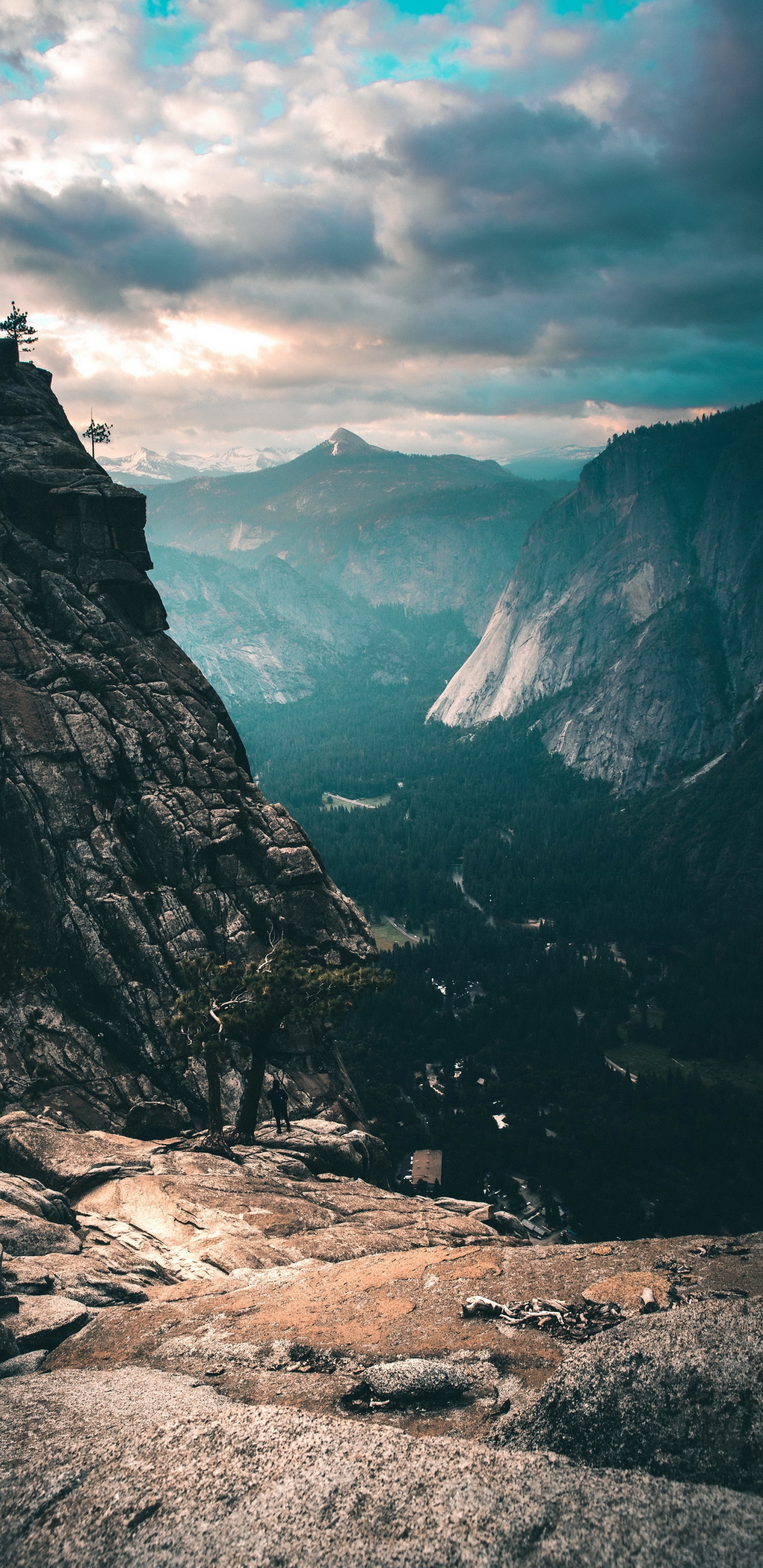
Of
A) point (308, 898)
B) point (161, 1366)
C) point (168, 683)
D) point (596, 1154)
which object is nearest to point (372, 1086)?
point (596, 1154)

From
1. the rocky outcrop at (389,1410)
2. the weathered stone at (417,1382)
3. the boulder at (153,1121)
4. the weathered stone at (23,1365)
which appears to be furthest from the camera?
the boulder at (153,1121)

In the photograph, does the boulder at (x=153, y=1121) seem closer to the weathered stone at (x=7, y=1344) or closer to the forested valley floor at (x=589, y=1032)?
the weathered stone at (x=7, y=1344)

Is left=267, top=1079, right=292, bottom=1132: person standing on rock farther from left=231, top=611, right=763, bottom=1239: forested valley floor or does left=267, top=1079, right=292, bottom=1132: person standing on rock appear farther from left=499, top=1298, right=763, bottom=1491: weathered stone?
left=231, top=611, right=763, bottom=1239: forested valley floor

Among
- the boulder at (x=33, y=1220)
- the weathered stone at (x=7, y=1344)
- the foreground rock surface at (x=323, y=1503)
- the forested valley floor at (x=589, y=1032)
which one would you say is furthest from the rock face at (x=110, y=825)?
the forested valley floor at (x=589, y=1032)

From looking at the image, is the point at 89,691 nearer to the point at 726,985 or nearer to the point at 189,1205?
the point at 189,1205

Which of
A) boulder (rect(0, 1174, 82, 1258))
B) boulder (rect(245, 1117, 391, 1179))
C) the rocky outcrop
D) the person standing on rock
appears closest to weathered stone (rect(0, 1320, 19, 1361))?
the rocky outcrop

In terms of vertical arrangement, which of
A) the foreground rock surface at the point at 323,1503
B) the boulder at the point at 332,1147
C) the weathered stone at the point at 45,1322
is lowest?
the boulder at the point at 332,1147

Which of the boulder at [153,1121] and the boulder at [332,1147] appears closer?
the boulder at [332,1147]
